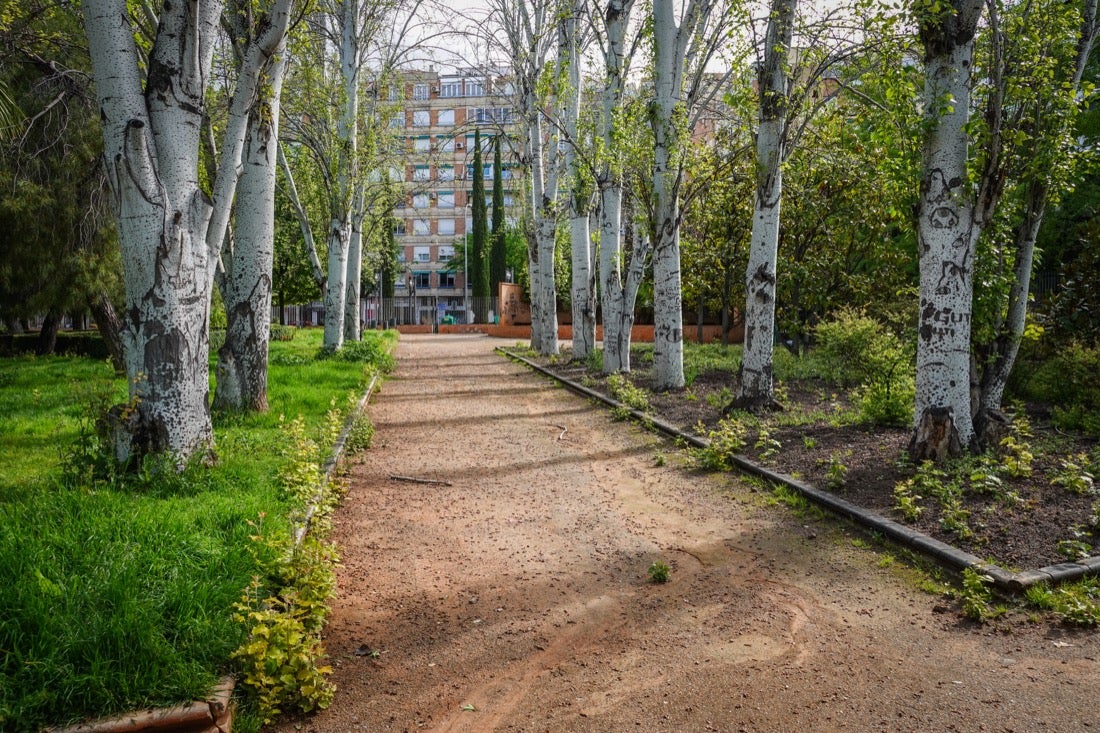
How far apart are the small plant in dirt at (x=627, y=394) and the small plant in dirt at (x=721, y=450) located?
2.54 meters

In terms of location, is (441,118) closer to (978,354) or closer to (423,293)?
(423,293)

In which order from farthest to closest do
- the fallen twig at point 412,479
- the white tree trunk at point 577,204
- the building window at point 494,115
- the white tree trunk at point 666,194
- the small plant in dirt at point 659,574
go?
the building window at point 494,115, the white tree trunk at point 577,204, the white tree trunk at point 666,194, the fallen twig at point 412,479, the small plant in dirt at point 659,574

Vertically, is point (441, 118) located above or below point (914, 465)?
above

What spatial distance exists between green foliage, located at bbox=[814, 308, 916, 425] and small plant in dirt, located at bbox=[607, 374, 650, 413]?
2.92m

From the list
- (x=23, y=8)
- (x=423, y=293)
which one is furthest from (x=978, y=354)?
(x=423, y=293)

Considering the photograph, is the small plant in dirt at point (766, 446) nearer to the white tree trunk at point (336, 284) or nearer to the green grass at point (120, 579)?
the green grass at point (120, 579)

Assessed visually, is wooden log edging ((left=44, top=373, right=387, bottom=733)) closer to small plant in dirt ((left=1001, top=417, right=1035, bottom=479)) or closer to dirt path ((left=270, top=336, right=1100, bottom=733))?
dirt path ((left=270, top=336, right=1100, bottom=733))

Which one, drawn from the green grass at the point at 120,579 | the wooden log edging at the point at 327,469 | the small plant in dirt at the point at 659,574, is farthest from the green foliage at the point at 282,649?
the small plant in dirt at the point at 659,574

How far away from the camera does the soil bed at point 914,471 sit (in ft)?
15.0

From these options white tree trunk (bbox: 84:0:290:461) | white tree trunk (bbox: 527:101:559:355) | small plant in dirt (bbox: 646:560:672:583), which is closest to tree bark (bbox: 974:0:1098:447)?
small plant in dirt (bbox: 646:560:672:583)

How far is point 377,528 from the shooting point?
5414 mm

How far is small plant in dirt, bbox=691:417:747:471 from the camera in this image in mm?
7258

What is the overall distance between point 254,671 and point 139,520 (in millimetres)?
1553

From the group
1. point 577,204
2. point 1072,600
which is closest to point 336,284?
point 577,204
